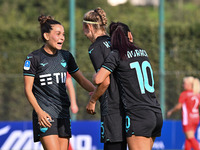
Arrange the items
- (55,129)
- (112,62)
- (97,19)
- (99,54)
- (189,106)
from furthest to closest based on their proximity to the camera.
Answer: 1. (189,106)
2. (55,129)
3. (97,19)
4. (99,54)
5. (112,62)

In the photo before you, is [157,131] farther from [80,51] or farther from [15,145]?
[80,51]

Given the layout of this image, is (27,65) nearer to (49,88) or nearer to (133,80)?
(49,88)

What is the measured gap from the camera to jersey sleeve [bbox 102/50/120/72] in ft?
15.2

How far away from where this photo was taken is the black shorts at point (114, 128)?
189 inches

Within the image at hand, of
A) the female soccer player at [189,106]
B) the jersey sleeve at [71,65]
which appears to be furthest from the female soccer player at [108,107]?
the female soccer player at [189,106]

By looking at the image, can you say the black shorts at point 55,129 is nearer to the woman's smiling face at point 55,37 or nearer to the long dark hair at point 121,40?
the woman's smiling face at point 55,37

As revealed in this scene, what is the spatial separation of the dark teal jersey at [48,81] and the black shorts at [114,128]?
2.42ft

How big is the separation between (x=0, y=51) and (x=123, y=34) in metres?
13.4

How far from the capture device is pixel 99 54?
489 centimetres

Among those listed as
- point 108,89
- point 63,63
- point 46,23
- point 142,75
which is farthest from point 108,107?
point 46,23

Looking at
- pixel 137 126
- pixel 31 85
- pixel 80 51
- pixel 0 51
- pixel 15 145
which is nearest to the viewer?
pixel 137 126

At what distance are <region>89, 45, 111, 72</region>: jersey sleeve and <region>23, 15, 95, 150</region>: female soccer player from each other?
0.60m

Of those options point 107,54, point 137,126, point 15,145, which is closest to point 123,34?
point 107,54

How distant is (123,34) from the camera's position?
4805mm
